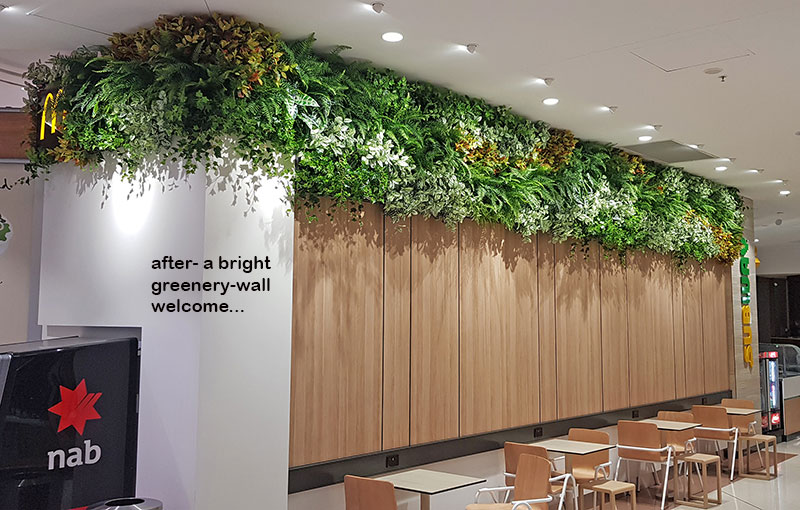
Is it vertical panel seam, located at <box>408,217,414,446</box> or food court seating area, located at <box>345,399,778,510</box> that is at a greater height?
vertical panel seam, located at <box>408,217,414,446</box>

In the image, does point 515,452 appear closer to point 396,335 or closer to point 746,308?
point 396,335

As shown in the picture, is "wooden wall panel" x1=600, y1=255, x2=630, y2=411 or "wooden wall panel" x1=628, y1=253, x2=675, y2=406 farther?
"wooden wall panel" x1=628, y1=253, x2=675, y2=406

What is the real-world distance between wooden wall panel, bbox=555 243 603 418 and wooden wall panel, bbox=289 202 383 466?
9.37 ft

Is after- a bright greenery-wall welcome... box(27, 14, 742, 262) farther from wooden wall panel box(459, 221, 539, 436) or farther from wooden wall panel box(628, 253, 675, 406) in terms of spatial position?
wooden wall panel box(628, 253, 675, 406)

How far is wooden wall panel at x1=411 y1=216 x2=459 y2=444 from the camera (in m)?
6.46

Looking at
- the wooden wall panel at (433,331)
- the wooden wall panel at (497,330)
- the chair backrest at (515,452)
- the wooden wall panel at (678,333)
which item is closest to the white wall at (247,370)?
the wooden wall panel at (433,331)

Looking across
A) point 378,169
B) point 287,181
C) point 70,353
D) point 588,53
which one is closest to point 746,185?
point 588,53

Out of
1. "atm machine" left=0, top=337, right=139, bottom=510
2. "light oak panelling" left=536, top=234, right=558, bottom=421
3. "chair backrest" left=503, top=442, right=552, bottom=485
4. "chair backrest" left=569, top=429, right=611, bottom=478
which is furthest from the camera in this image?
"light oak panelling" left=536, top=234, right=558, bottom=421

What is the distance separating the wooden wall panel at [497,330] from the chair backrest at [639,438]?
1.22 meters

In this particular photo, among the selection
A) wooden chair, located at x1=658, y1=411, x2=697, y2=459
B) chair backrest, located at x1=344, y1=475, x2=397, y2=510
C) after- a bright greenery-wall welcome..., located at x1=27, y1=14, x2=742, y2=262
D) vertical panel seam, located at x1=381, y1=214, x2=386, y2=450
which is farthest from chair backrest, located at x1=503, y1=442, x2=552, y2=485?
wooden chair, located at x1=658, y1=411, x2=697, y2=459

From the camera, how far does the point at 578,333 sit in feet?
27.9

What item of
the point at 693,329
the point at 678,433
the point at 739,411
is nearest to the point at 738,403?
the point at 739,411

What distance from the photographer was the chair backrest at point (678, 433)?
8984 mm

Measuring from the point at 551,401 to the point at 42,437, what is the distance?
17.4 ft
